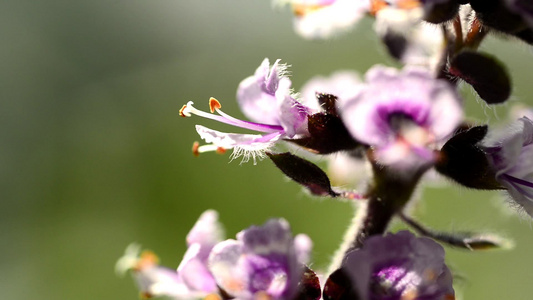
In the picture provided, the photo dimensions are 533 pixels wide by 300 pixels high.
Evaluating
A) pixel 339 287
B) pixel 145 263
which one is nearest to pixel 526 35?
pixel 339 287

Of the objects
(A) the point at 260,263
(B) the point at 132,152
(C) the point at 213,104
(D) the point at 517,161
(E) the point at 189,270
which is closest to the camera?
(A) the point at 260,263

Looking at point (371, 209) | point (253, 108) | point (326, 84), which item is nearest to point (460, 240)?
point (371, 209)

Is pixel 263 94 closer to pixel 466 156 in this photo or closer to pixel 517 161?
pixel 466 156

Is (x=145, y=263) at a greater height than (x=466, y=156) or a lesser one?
lesser

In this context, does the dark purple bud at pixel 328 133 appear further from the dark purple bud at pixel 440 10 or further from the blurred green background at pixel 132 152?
the blurred green background at pixel 132 152

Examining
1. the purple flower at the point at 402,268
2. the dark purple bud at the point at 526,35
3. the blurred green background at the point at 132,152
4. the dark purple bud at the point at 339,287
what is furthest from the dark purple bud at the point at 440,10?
the blurred green background at the point at 132,152

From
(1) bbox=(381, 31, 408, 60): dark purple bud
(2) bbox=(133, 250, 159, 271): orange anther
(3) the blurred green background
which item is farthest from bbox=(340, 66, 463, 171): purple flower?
(3) the blurred green background

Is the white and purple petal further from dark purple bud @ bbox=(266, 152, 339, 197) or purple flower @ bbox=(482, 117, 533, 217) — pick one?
purple flower @ bbox=(482, 117, 533, 217)

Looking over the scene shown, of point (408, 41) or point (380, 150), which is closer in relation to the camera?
point (380, 150)
